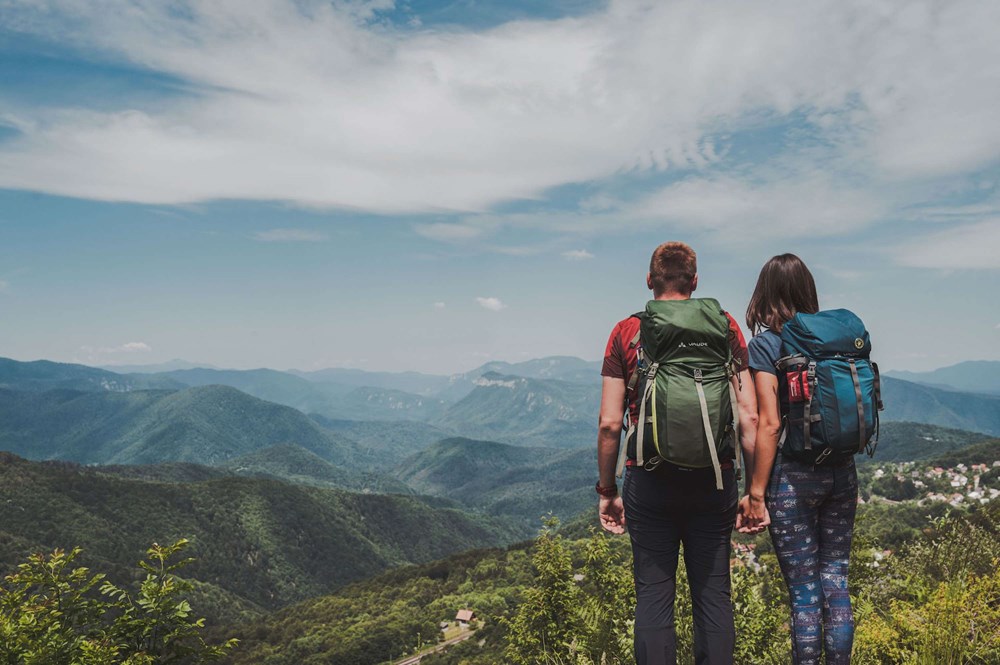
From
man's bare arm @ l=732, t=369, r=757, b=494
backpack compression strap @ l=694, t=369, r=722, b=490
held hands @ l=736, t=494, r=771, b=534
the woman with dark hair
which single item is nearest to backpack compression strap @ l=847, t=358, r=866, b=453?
the woman with dark hair

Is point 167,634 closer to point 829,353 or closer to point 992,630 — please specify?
point 829,353

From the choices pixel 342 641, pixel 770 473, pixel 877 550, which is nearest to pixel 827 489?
pixel 770 473

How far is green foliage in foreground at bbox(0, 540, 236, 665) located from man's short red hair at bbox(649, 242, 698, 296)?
4594 millimetres

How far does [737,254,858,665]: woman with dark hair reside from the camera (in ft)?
Result: 11.5

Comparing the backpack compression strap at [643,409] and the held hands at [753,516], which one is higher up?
the backpack compression strap at [643,409]

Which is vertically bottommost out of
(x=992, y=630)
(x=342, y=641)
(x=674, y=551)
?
(x=342, y=641)

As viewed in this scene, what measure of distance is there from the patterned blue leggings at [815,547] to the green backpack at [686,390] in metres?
0.58

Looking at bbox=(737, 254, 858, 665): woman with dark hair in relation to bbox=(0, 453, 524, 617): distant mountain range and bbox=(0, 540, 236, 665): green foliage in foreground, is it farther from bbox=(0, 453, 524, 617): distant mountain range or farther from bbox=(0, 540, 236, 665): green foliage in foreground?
bbox=(0, 453, 524, 617): distant mountain range

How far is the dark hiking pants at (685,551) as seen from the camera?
3232mm

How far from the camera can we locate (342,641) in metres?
72.0

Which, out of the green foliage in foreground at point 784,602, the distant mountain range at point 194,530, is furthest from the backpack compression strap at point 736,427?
the distant mountain range at point 194,530

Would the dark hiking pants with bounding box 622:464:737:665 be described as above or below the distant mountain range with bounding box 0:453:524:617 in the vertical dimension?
above

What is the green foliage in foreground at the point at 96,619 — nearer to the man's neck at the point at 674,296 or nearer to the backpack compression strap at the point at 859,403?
the man's neck at the point at 674,296

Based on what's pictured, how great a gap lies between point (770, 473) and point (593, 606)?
3.34m
